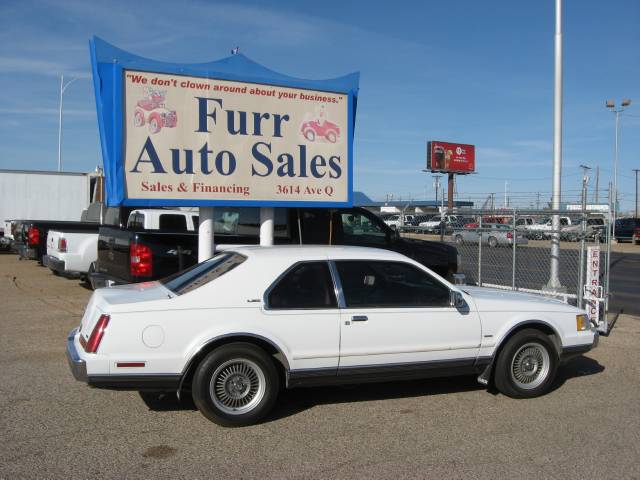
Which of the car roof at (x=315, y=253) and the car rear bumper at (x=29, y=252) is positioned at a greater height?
the car roof at (x=315, y=253)

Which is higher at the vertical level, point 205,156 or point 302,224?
point 205,156

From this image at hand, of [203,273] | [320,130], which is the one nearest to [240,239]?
[320,130]

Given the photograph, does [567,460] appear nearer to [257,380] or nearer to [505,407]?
[505,407]

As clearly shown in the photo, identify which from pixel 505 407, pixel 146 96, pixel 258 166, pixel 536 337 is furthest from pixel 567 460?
pixel 146 96

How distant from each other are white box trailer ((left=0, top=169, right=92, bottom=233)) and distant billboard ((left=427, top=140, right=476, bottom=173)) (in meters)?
44.2

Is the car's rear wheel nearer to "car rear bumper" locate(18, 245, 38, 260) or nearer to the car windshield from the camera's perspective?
the car windshield

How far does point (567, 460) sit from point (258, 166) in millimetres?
5638

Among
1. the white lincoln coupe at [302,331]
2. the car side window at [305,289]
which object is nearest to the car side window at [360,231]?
the white lincoln coupe at [302,331]

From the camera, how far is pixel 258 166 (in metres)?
8.90

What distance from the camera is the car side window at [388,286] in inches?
225

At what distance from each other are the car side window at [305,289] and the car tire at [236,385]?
466 millimetres

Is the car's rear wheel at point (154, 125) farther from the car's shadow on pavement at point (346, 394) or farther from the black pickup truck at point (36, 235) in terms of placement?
the black pickup truck at point (36, 235)

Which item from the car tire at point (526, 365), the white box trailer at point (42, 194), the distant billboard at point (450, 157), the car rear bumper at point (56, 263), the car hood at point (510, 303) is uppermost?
the distant billboard at point (450, 157)

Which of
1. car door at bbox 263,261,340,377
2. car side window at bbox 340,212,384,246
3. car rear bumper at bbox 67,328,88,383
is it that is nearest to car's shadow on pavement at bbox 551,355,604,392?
car door at bbox 263,261,340,377
